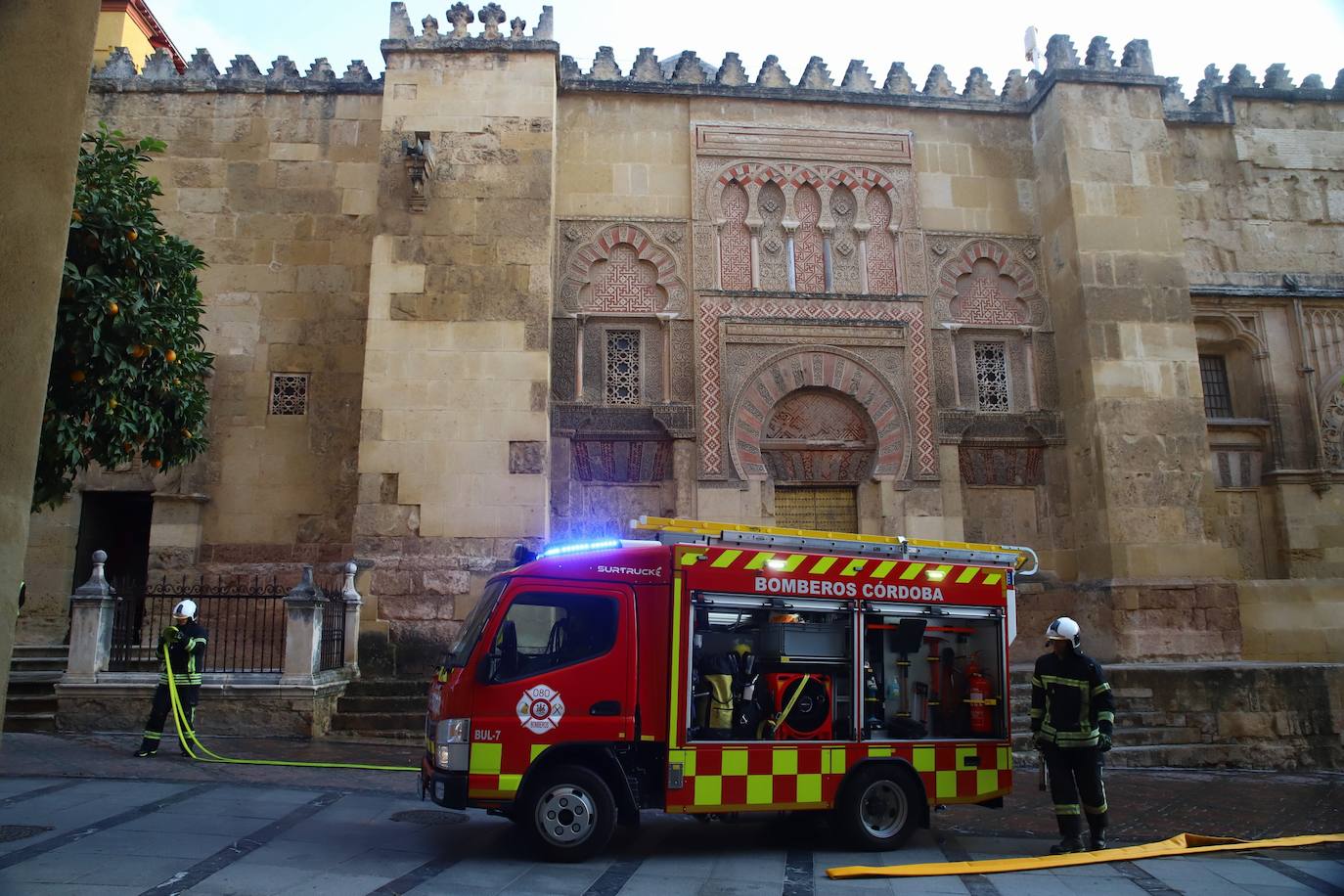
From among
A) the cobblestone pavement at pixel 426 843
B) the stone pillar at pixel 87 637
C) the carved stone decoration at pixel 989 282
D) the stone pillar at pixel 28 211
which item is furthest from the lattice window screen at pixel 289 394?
the carved stone decoration at pixel 989 282

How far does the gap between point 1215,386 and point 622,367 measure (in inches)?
363

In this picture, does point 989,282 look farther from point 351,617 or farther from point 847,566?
point 351,617

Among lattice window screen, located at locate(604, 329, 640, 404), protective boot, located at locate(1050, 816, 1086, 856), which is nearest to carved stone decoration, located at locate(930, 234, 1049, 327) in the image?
lattice window screen, located at locate(604, 329, 640, 404)

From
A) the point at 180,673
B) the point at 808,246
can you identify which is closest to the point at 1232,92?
the point at 808,246

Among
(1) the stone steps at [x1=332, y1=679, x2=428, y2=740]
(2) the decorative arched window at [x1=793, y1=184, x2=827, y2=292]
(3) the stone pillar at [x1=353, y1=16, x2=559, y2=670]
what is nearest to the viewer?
(1) the stone steps at [x1=332, y1=679, x2=428, y2=740]

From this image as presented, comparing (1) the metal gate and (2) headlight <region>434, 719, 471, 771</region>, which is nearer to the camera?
(2) headlight <region>434, 719, 471, 771</region>

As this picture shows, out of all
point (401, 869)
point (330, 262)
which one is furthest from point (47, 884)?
point (330, 262)

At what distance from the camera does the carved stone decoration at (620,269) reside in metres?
13.1

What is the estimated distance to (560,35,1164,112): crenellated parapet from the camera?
13.6 m

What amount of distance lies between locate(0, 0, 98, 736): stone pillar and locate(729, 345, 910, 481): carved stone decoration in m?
9.30

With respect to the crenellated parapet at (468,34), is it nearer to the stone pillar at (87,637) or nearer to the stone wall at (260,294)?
the stone wall at (260,294)

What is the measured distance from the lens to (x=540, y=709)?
589 cm

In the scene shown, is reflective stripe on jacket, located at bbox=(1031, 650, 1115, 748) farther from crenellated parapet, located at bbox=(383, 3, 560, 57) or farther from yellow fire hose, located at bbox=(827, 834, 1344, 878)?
crenellated parapet, located at bbox=(383, 3, 560, 57)

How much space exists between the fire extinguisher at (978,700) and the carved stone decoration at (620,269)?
751 centimetres
